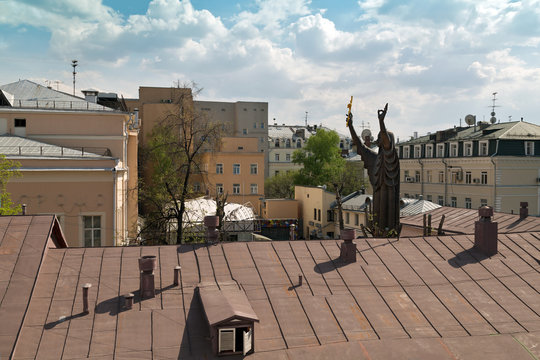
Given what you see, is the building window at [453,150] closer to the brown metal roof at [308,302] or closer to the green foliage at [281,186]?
the green foliage at [281,186]

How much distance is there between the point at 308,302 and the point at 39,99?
994 inches

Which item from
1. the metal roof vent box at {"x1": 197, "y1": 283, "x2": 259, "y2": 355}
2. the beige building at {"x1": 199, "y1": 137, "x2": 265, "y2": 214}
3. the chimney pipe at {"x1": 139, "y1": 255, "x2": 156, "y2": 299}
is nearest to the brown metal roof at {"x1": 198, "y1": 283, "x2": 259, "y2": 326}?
the metal roof vent box at {"x1": 197, "y1": 283, "x2": 259, "y2": 355}

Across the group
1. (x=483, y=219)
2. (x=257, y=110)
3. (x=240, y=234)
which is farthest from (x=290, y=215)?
(x=483, y=219)

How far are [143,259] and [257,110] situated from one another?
211ft

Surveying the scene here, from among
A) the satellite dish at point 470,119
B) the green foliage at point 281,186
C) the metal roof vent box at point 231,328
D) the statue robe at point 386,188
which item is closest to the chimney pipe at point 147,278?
the metal roof vent box at point 231,328

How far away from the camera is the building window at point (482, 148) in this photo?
46.2 metres

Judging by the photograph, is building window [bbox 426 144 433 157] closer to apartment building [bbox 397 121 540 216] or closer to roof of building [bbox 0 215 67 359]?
apartment building [bbox 397 121 540 216]

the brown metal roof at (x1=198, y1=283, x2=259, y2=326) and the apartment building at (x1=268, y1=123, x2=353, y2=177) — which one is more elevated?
the apartment building at (x1=268, y1=123, x2=353, y2=177)

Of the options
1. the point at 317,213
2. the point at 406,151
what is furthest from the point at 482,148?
the point at 317,213

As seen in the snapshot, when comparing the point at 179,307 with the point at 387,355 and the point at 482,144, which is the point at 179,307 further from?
the point at 482,144

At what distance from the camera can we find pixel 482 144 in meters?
46.8

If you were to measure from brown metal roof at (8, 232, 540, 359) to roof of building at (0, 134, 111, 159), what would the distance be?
1442 centimetres

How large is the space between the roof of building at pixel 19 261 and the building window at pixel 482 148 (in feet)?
138

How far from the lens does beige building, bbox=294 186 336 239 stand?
46688 mm
